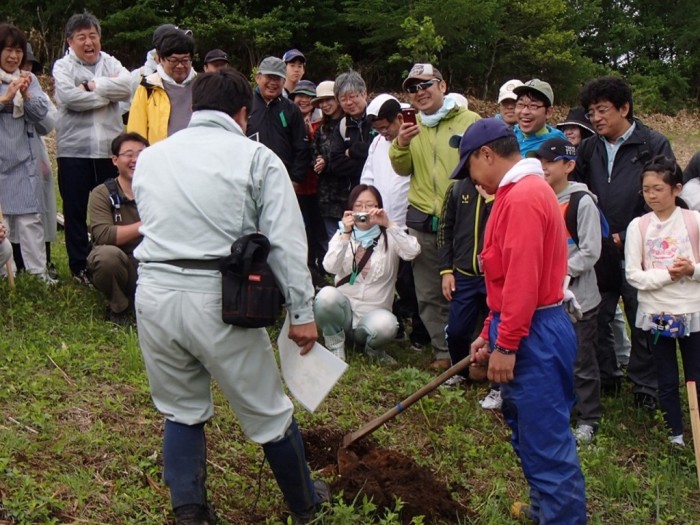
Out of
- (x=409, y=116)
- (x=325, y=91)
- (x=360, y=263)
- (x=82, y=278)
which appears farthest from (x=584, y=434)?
(x=82, y=278)

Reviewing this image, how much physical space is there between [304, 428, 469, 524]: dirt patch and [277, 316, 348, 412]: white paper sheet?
73 cm

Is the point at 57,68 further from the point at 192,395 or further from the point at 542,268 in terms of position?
the point at 542,268

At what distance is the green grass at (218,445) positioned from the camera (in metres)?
4.07

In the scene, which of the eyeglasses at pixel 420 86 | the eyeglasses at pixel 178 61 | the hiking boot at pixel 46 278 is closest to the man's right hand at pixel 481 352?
the eyeglasses at pixel 420 86

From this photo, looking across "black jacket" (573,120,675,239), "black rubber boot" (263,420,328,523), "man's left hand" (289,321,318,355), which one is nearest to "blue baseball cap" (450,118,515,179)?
"man's left hand" (289,321,318,355)

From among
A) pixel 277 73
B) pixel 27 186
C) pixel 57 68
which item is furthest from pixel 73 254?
pixel 277 73

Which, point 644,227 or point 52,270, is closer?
point 644,227

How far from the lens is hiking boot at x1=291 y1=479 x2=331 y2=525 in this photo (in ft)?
12.8

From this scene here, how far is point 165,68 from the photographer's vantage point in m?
6.69

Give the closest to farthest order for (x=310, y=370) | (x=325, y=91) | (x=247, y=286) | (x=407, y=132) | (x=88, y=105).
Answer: (x=247, y=286), (x=310, y=370), (x=407, y=132), (x=88, y=105), (x=325, y=91)

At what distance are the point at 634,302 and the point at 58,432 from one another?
3929 mm

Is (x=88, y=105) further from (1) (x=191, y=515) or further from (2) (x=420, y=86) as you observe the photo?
(1) (x=191, y=515)

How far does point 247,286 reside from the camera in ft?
10.9

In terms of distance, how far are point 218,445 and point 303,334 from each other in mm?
1471
